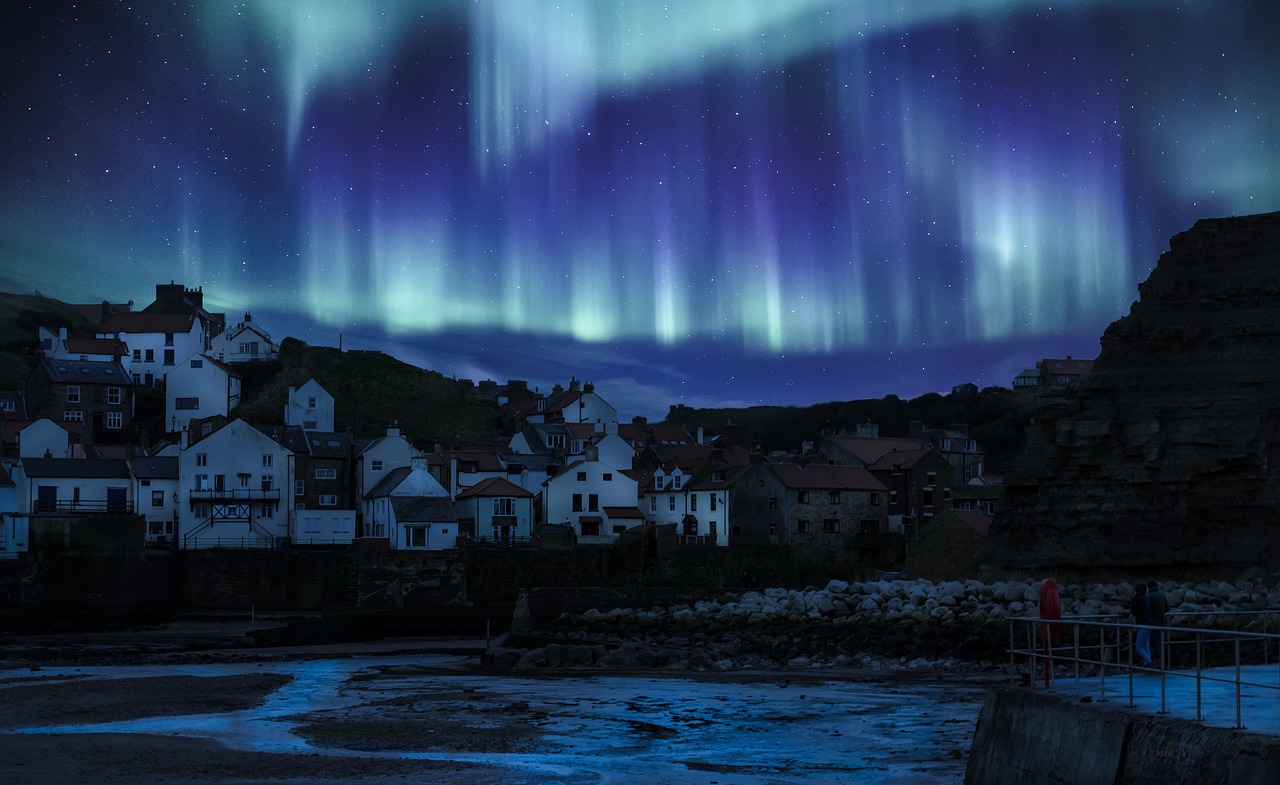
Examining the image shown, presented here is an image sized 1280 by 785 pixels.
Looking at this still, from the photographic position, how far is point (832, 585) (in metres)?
58.1

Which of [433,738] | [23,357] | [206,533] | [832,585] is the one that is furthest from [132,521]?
[23,357]

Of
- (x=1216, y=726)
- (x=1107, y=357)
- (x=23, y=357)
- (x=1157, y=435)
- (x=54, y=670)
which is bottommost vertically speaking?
(x=54, y=670)

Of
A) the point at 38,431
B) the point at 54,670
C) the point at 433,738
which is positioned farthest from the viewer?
the point at 38,431

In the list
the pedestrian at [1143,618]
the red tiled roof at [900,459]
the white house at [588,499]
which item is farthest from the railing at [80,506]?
the pedestrian at [1143,618]

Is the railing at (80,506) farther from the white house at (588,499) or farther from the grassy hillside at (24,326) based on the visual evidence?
the grassy hillside at (24,326)

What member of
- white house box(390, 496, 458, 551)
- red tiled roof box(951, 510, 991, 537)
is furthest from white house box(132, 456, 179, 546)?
red tiled roof box(951, 510, 991, 537)

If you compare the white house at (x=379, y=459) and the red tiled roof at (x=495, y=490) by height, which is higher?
the white house at (x=379, y=459)

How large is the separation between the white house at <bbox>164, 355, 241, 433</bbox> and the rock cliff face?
6316 cm

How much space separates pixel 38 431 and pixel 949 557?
59.0 m

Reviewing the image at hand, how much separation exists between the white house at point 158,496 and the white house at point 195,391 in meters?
20.8

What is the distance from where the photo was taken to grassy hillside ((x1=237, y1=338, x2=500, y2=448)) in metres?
109

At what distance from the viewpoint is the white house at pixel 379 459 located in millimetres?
85000

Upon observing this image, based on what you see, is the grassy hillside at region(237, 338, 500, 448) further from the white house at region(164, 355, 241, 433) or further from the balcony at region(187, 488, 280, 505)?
the balcony at region(187, 488, 280, 505)

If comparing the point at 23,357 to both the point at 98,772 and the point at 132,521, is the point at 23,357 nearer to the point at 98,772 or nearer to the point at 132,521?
the point at 132,521
